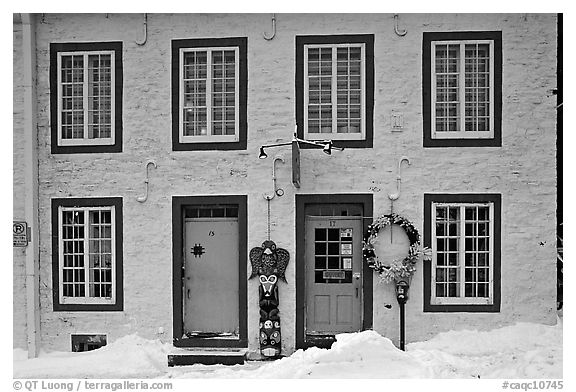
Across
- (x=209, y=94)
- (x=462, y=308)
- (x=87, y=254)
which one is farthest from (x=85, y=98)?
(x=462, y=308)

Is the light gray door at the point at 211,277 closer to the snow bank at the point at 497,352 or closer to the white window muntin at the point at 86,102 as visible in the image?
the white window muntin at the point at 86,102

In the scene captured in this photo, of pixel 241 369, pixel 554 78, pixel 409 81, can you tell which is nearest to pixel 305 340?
pixel 241 369

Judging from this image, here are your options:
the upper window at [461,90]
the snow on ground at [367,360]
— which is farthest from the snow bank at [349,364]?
the upper window at [461,90]

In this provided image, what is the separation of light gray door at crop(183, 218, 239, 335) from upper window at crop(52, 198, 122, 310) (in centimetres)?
88

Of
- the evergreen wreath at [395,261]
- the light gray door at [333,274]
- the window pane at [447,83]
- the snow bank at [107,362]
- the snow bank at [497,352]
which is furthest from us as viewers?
the light gray door at [333,274]

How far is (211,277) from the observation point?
23.3 ft

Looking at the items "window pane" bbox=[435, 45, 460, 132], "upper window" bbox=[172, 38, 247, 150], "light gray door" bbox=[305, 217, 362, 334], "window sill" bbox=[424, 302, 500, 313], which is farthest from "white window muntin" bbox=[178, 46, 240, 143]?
"window sill" bbox=[424, 302, 500, 313]

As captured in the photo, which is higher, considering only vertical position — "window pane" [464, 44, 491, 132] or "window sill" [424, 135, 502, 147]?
"window pane" [464, 44, 491, 132]

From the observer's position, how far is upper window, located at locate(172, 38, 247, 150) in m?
6.96

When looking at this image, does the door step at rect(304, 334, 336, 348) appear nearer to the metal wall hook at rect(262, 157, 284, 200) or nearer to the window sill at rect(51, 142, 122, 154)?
the metal wall hook at rect(262, 157, 284, 200)

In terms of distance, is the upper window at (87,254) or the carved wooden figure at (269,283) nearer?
the carved wooden figure at (269,283)

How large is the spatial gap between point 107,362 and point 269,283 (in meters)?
2.15

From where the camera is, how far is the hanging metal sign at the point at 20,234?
6848mm

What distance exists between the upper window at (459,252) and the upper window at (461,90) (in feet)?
2.57
